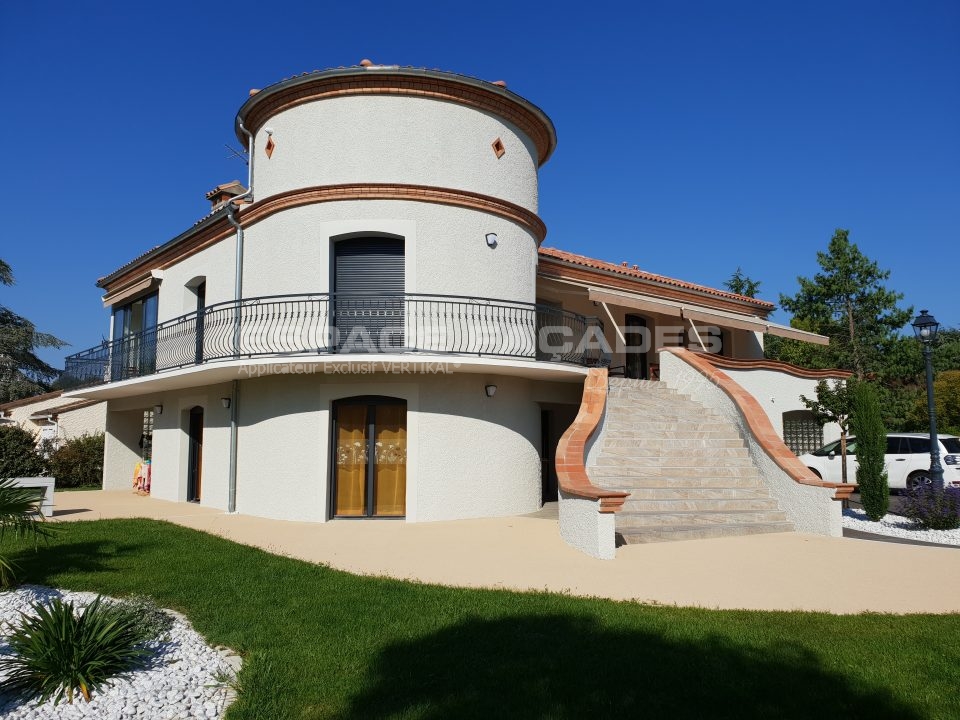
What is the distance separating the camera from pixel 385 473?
43.9ft

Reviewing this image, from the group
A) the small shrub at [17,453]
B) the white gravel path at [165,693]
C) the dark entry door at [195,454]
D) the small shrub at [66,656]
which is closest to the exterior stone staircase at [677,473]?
the white gravel path at [165,693]

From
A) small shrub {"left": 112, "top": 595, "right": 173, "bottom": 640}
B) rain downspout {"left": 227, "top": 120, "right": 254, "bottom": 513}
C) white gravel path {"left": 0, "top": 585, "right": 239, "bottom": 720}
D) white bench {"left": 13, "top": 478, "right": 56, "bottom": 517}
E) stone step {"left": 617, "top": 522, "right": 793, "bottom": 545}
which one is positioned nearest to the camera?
white gravel path {"left": 0, "top": 585, "right": 239, "bottom": 720}

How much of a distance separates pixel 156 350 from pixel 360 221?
765 cm

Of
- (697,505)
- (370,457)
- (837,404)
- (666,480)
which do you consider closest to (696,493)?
(697,505)

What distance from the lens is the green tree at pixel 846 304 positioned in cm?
3631

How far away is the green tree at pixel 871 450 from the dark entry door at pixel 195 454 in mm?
14914

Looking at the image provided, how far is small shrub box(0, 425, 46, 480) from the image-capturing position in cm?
2036

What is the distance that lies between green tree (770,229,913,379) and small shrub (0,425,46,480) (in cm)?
3226

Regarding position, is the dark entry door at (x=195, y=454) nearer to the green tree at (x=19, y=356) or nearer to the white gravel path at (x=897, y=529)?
the white gravel path at (x=897, y=529)

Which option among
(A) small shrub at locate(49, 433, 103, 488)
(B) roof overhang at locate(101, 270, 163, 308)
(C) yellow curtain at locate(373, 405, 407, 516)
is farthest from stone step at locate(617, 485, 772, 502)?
(A) small shrub at locate(49, 433, 103, 488)

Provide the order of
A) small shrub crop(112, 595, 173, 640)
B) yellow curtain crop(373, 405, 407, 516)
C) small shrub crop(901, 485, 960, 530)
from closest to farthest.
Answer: small shrub crop(112, 595, 173, 640) → small shrub crop(901, 485, 960, 530) → yellow curtain crop(373, 405, 407, 516)

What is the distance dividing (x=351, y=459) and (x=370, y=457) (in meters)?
0.38

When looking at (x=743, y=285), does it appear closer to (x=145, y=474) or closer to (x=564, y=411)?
(x=564, y=411)

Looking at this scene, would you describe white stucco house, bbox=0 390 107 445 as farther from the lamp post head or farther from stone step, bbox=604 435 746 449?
the lamp post head
